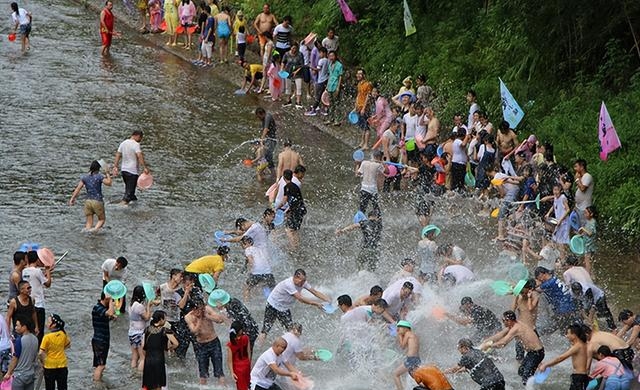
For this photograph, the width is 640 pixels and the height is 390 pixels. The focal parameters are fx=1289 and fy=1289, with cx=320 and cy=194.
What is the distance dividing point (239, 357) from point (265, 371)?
0.44m

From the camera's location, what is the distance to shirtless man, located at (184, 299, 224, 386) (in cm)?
1458

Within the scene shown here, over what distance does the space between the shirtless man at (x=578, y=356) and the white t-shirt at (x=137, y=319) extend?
4.66 meters

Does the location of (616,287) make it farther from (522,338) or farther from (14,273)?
(14,273)

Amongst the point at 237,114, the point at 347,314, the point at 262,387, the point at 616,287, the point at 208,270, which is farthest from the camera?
the point at 237,114

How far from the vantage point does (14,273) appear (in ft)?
50.5

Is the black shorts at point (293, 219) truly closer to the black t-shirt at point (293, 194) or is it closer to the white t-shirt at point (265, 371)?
the black t-shirt at point (293, 194)

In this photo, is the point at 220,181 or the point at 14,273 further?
the point at 220,181

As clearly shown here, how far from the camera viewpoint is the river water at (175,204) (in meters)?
16.0

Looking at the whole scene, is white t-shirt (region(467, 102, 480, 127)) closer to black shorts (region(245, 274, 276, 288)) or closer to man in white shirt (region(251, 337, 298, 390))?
black shorts (region(245, 274, 276, 288))

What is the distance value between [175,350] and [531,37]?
1023cm

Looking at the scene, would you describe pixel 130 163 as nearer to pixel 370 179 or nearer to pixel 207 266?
pixel 370 179

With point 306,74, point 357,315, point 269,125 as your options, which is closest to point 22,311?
point 357,315

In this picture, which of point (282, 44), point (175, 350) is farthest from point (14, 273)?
point (282, 44)

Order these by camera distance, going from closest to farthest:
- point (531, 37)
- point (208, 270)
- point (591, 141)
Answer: point (208, 270)
point (591, 141)
point (531, 37)
